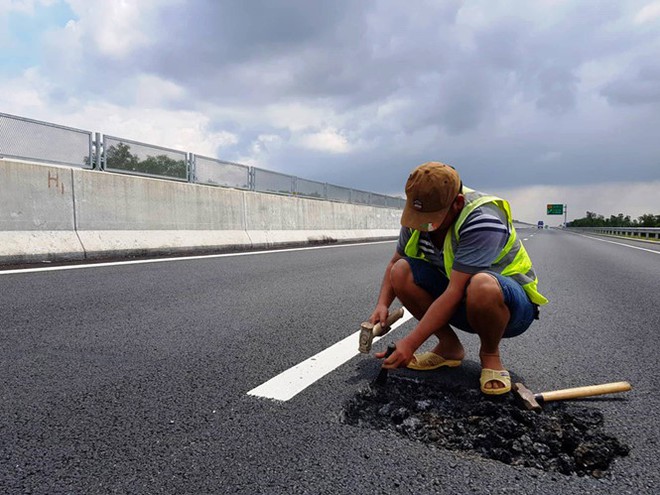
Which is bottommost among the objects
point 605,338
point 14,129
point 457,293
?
point 605,338

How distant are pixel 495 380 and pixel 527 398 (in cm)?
19

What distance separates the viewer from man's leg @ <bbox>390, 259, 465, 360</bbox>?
2.74m

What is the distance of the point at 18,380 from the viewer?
2369 millimetres

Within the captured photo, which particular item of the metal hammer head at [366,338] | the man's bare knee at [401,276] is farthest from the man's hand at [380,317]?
the man's bare knee at [401,276]

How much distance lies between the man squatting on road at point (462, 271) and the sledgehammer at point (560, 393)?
0.09 metres

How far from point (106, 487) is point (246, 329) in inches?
81.9

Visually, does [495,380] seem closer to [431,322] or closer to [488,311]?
[488,311]

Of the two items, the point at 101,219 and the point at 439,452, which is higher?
the point at 101,219

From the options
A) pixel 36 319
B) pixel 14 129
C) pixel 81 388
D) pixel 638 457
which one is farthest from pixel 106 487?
pixel 14 129

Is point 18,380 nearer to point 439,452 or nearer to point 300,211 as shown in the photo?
point 439,452

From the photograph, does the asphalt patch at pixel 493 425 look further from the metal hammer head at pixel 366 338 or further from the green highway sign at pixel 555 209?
the green highway sign at pixel 555 209

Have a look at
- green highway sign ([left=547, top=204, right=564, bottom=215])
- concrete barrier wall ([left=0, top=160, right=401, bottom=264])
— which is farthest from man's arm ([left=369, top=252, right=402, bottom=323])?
green highway sign ([left=547, top=204, right=564, bottom=215])

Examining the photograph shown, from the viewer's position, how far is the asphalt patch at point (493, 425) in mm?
1794

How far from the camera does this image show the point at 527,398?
2.21 m
